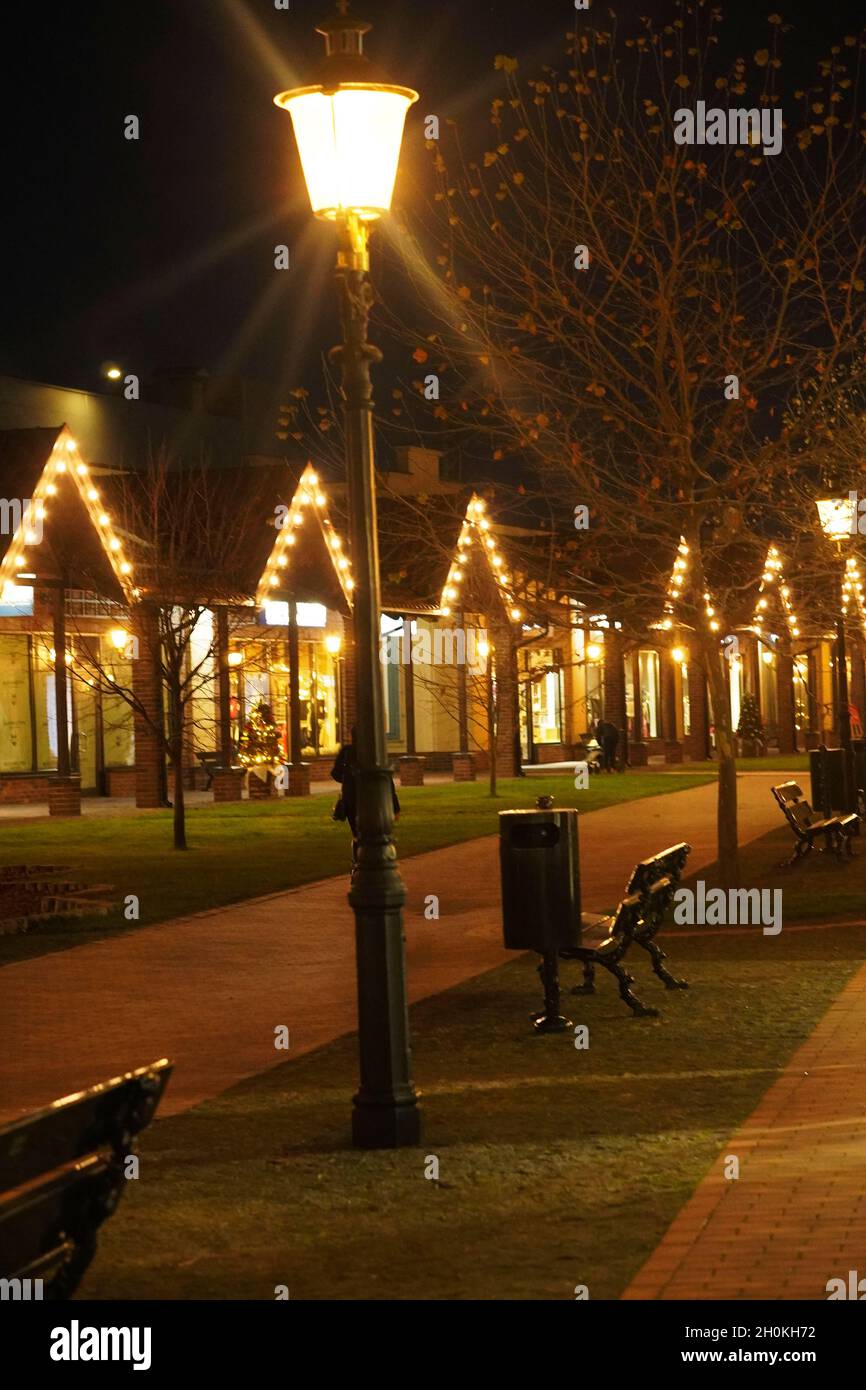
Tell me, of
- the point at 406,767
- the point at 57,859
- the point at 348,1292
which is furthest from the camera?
the point at 406,767

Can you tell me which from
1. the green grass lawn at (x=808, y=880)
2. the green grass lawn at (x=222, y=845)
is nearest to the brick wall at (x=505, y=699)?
the green grass lawn at (x=222, y=845)

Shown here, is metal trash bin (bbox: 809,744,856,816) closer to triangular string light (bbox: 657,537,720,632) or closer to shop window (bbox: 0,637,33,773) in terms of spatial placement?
triangular string light (bbox: 657,537,720,632)

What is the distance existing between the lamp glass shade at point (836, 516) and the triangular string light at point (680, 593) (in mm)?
1977

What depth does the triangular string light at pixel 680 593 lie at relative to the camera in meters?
17.4

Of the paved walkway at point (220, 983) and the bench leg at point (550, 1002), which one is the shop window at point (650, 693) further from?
the bench leg at point (550, 1002)

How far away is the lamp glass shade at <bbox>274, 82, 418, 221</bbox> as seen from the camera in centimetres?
830

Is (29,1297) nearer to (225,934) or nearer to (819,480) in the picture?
(225,934)

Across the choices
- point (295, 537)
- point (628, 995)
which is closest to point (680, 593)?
point (628, 995)

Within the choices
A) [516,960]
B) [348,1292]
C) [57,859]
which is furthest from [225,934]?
[348,1292]

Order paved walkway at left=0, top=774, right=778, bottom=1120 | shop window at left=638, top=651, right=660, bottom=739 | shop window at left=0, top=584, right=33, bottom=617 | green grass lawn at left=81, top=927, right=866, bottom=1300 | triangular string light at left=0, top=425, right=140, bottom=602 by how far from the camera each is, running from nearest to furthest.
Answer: green grass lawn at left=81, top=927, right=866, bottom=1300
paved walkway at left=0, top=774, right=778, bottom=1120
triangular string light at left=0, top=425, right=140, bottom=602
shop window at left=0, top=584, right=33, bottom=617
shop window at left=638, top=651, right=660, bottom=739

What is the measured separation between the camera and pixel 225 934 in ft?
51.8

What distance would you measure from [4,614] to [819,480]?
656 inches

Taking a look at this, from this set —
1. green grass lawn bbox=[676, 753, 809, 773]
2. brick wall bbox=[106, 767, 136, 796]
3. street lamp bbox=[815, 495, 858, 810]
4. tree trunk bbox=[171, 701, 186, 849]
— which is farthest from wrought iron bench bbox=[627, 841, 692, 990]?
green grass lawn bbox=[676, 753, 809, 773]

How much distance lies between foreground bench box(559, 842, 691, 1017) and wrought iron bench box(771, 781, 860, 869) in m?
7.81
